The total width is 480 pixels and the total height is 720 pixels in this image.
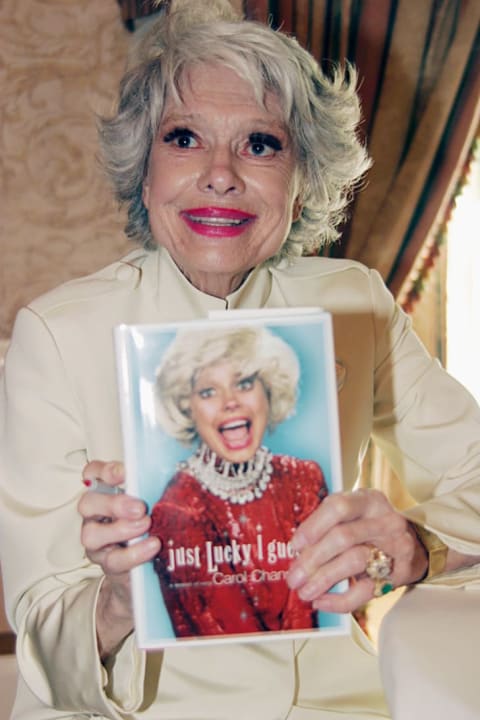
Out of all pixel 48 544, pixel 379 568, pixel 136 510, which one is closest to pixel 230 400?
pixel 136 510

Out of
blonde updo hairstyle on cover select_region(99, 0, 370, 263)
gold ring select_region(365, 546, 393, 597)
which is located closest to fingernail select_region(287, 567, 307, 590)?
gold ring select_region(365, 546, 393, 597)

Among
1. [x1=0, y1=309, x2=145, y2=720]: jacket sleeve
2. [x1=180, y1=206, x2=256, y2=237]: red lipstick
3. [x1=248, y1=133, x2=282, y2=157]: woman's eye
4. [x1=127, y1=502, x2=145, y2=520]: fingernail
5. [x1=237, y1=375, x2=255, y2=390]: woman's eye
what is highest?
[x1=248, y1=133, x2=282, y2=157]: woman's eye

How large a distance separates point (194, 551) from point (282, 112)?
2.28ft

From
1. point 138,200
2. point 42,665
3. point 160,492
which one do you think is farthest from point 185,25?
point 42,665

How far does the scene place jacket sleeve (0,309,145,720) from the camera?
118 centimetres

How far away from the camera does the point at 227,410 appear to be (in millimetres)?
998

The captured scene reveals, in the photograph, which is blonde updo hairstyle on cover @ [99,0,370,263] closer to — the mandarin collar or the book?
the mandarin collar

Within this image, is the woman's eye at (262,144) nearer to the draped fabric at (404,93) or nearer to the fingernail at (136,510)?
the fingernail at (136,510)

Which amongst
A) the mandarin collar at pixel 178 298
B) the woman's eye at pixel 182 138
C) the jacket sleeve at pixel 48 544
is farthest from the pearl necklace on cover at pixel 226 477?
the woman's eye at pixel 182 138

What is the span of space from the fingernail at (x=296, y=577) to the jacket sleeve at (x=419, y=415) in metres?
0.40

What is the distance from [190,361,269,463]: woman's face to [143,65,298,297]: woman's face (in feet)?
1.23

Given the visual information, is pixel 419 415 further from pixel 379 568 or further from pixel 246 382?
pixel 246 382

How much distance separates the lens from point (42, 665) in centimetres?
120

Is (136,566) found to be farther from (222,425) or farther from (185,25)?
(185,25)
